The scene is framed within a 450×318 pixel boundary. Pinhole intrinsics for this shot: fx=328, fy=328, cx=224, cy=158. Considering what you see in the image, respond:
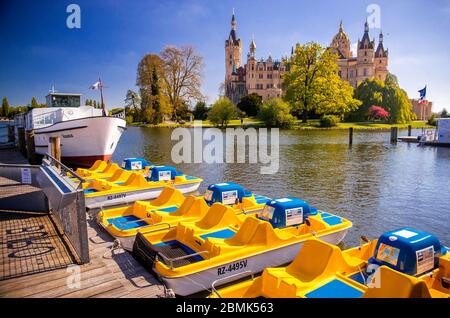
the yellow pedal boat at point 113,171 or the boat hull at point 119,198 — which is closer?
the boat hull at point 119,198

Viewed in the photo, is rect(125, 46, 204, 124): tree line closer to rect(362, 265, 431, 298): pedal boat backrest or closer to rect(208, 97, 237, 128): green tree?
rect(208, 97, 237, 128): green tree

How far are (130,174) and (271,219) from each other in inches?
378

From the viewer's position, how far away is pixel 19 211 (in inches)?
417

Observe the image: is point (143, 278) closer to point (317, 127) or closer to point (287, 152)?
point (287, 152)

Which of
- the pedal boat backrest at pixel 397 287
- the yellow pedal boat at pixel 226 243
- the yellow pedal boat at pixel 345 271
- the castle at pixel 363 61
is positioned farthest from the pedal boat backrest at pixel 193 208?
the castle at pixel 363 61

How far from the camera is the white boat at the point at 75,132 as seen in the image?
2453 cm

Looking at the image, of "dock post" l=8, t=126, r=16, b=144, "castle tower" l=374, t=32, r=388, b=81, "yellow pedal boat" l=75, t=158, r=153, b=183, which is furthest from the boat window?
"castle tower" l=374, t=32, r=388, b=81

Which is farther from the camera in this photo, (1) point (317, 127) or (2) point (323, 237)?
(1) point (317, 127)

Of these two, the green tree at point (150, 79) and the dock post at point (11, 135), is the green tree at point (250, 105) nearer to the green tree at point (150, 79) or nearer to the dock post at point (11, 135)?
the green tree at point (150, 79)

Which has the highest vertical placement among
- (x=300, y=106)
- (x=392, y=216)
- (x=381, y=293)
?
(x=300, y=106)

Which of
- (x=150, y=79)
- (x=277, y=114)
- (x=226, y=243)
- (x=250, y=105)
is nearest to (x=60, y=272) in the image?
(x=226, y=243)

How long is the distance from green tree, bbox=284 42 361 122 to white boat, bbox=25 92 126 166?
5742 centimetres

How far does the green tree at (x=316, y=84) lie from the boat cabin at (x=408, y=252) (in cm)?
7173
